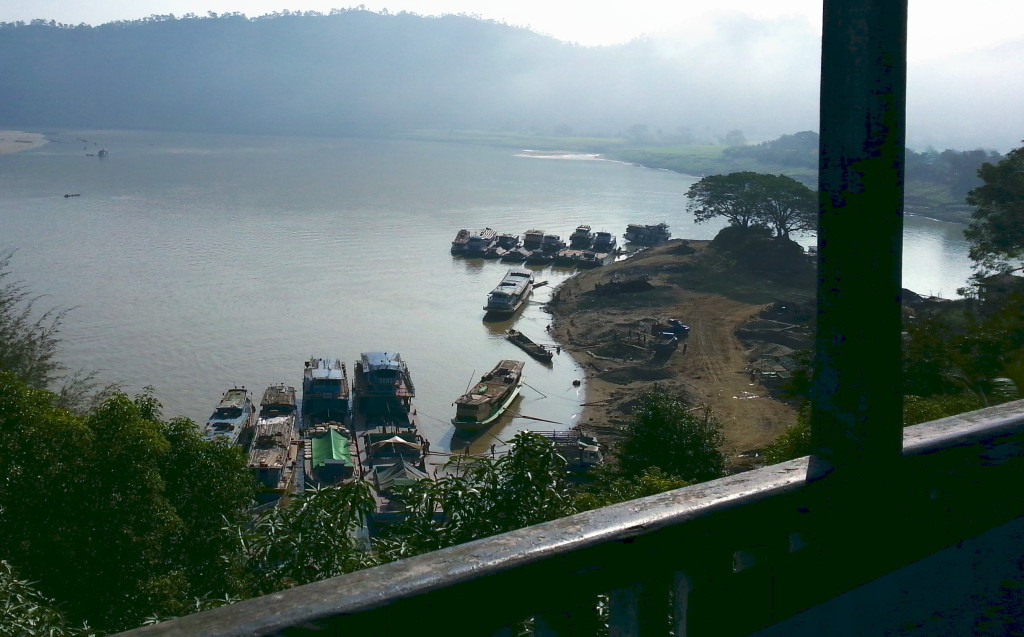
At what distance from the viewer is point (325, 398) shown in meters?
10.2

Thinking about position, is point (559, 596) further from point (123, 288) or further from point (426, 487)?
point (123, 288)

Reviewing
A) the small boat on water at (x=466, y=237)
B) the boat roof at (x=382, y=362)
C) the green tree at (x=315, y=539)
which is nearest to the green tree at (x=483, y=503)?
the green tree at (x=315, y=539)

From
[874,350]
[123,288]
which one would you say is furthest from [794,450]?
[123,288]

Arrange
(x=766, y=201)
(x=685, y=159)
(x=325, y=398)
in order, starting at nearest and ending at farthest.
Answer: (x=325, y=398), (x=766, y=201), (x=685, y=159)

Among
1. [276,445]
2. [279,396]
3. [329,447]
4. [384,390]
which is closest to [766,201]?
[384,390]

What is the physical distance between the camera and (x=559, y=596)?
728 millimetres

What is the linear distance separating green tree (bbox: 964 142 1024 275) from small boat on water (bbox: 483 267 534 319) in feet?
23.3

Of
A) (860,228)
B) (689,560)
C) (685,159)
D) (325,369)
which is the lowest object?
(325,369)

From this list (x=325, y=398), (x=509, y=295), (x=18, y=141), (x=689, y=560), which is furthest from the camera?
(x=18, y=141)

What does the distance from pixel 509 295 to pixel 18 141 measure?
44.3 metres

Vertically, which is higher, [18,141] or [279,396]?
[18,141]

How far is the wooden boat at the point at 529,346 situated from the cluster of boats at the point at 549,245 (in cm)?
615

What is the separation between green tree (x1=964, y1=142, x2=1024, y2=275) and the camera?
9664mm

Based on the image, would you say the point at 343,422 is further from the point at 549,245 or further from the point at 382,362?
the point at 549,245
